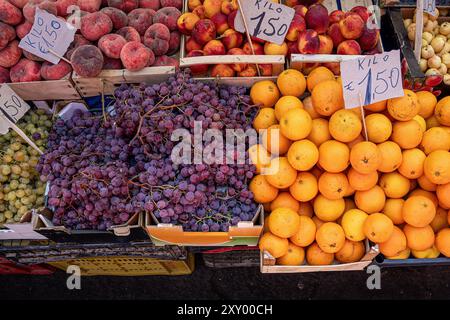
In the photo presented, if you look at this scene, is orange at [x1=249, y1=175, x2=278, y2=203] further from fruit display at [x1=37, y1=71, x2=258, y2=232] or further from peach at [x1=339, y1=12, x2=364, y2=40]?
peach at [x1=339, y1=12, x2=364, y2=40]

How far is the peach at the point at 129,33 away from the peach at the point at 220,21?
1.26 feet

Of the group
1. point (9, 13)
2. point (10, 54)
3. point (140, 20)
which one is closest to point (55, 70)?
point (10, 54)

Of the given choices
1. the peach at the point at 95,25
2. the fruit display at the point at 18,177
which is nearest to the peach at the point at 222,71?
the peach at the point at 95,25

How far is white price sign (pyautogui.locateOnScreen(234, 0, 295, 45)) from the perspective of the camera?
1854 millimetres

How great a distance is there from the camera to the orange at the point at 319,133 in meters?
1.73

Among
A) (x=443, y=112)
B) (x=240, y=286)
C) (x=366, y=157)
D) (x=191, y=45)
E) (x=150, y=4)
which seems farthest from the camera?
(x=240, y=286)

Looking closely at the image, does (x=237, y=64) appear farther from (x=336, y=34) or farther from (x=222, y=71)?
(x=336, y=34)

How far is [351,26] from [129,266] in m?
1.75

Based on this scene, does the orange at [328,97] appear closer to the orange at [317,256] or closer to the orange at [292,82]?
the orange at [292,82]

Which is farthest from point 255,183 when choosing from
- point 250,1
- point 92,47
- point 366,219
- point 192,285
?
point 192,285

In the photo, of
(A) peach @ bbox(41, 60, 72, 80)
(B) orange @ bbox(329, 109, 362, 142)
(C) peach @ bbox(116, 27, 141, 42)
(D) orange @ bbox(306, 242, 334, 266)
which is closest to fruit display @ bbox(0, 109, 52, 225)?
(A) peach @ bbox(41, 60, 72, 80)

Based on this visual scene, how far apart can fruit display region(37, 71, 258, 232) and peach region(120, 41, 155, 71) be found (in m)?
0.12

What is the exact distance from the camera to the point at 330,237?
1.69 m

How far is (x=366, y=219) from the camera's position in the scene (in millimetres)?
1688
